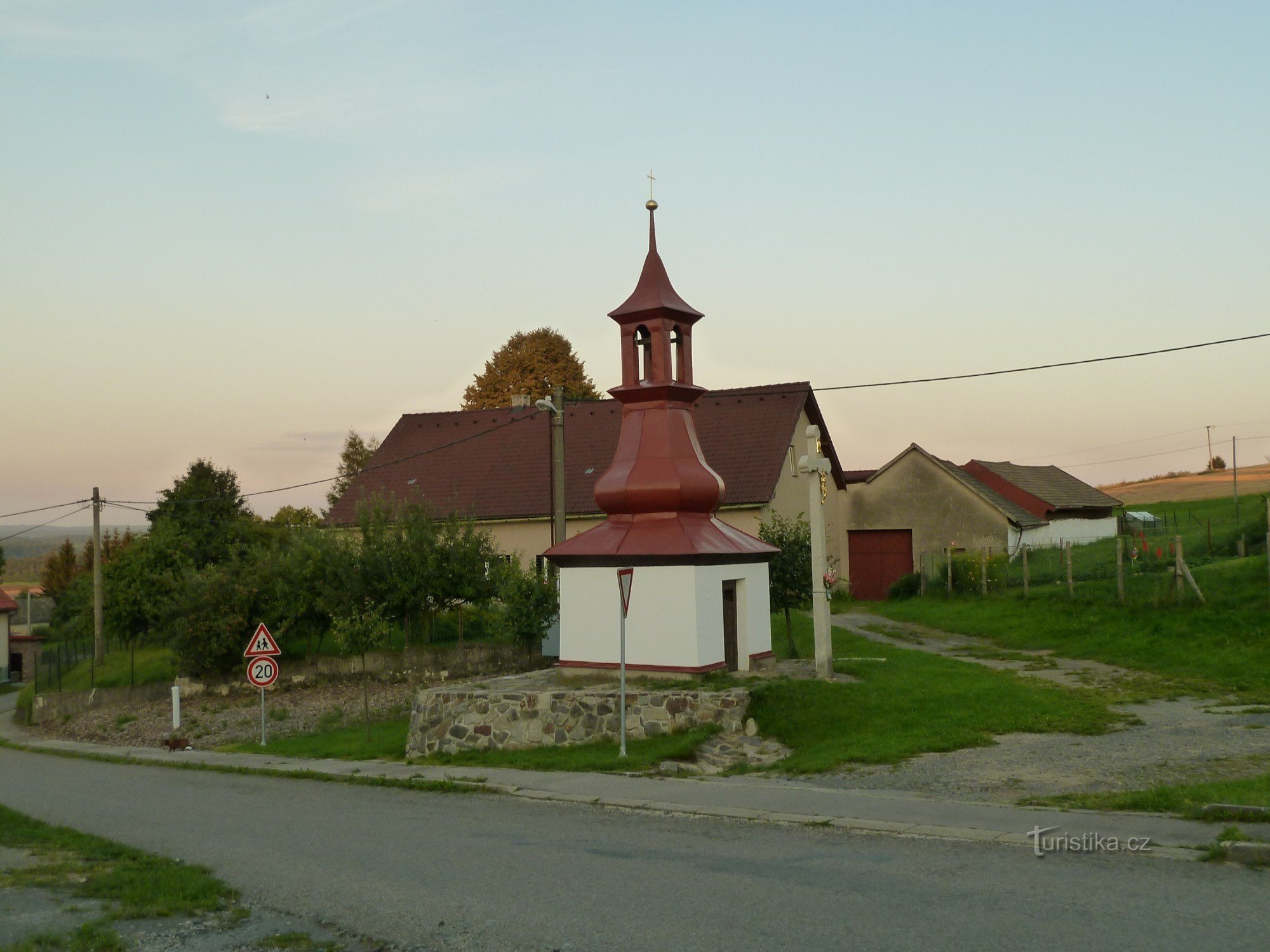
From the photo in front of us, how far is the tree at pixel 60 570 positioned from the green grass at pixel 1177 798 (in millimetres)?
71059

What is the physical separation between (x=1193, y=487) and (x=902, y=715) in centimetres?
6445

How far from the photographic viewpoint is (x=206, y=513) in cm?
4697

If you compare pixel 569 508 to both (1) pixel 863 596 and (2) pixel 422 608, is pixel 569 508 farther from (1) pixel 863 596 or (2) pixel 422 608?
(1) pixel 863 596

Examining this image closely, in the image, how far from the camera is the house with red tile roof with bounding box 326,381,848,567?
3706cm

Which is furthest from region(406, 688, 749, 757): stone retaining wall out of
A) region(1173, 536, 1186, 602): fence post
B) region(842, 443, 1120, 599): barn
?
region(842, 443, 1120, 599): barn

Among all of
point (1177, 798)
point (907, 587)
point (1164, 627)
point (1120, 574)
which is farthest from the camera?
point (907, 587)

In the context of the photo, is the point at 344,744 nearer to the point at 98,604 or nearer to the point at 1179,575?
the point at 1179,575

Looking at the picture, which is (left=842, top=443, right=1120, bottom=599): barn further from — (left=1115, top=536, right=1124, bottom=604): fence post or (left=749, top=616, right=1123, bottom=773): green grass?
(left=749, top=616, right=1123, bottom=773): green grass

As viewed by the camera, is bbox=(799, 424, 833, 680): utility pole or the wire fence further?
the wire fence

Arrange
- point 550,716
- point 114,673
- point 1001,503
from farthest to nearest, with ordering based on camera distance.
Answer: point 1001,503, point 114,673, point 550,716

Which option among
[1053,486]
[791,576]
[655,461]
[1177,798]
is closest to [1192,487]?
[1053,486]

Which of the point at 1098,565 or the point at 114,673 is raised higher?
the point at 1098,565

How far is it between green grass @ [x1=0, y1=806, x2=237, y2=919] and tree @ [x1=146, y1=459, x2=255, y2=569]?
32.2 meters

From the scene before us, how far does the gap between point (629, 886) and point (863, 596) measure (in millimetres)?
36025
